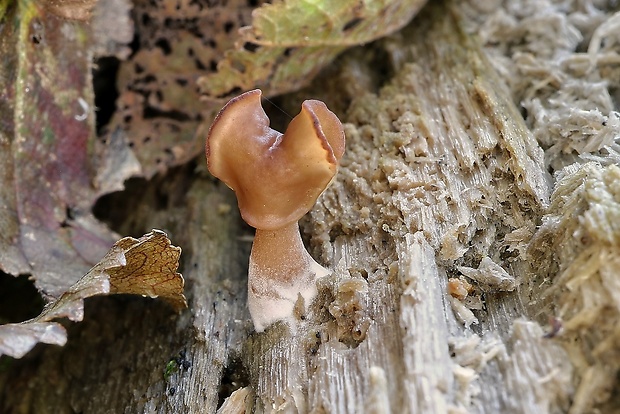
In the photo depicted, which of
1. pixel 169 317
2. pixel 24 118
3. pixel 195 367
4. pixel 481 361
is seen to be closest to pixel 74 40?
pixel 24 118

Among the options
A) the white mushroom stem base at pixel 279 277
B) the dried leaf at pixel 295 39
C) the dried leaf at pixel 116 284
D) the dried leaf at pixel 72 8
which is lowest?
the white mushroom stem base at pixel 279 277

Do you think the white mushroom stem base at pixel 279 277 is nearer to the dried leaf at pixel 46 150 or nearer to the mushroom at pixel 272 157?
the mushroom at pixel 272 157

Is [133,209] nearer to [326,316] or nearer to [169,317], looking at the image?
[169,317]

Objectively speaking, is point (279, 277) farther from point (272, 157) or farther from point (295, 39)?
point (295, 39)

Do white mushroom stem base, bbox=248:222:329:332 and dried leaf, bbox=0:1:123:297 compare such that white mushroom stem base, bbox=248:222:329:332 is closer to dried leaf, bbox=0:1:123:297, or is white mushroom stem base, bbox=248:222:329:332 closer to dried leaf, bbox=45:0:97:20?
dried leaf, bbox=0:1:123:297

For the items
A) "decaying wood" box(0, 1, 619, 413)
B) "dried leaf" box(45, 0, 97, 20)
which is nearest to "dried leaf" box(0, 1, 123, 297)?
"dried leaf" box(45, 0, 97, 20)

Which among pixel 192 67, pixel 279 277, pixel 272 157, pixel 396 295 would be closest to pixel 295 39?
pixel 192 67

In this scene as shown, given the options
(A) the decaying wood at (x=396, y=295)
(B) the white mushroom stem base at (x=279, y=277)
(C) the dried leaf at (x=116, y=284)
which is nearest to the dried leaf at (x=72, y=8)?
(A) the decaying wood at (x=396, y=295)

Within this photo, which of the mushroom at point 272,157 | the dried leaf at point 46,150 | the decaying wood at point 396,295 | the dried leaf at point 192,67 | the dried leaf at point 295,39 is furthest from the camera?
the dried leaf at point 192,67
